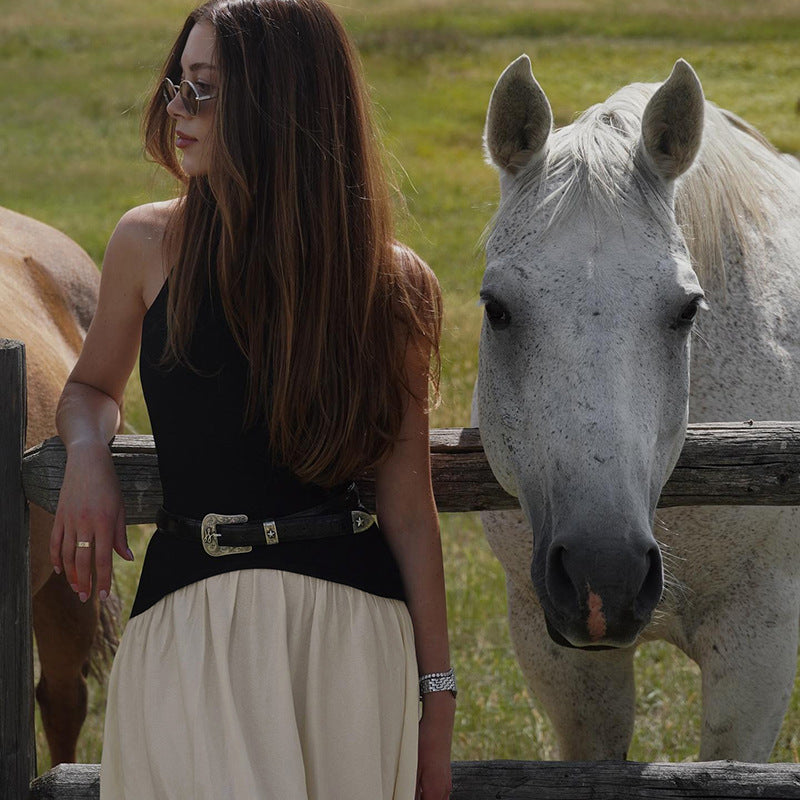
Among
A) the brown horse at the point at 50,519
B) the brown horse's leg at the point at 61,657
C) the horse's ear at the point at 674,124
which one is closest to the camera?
the horse's ear at the point at 674,124

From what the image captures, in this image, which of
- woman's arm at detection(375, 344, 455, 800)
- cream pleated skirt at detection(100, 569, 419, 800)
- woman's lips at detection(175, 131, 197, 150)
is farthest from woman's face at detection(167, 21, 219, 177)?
cream pleated skirt at detection(100, 569, 419, 800)

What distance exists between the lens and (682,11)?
3388 centimetres

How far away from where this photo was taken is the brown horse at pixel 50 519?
3.61 metres

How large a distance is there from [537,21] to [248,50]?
33.4m

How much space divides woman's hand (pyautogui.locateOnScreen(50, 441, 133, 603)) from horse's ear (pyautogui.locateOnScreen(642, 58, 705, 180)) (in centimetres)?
126

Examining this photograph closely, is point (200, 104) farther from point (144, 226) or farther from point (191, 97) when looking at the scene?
point (144, 226)

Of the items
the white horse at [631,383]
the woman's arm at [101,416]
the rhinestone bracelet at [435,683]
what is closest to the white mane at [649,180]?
the white horse at [631,383]

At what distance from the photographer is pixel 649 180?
2.20 metres

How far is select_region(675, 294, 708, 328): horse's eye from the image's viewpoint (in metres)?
2.03

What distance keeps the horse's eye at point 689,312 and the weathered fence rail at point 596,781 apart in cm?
100

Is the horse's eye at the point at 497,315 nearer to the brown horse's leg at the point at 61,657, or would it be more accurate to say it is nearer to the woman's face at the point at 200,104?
the woman's face at the point at 200,104

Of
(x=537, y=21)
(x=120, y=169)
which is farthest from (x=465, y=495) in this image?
(x=537, y=21)

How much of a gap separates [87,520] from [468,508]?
0.84 m

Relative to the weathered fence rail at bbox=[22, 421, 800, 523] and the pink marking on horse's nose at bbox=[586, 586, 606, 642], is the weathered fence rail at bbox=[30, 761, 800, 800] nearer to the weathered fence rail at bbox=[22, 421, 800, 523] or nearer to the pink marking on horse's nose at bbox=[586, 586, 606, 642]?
the weathered fence rail at bbox=[22, 421, 800, 523]
